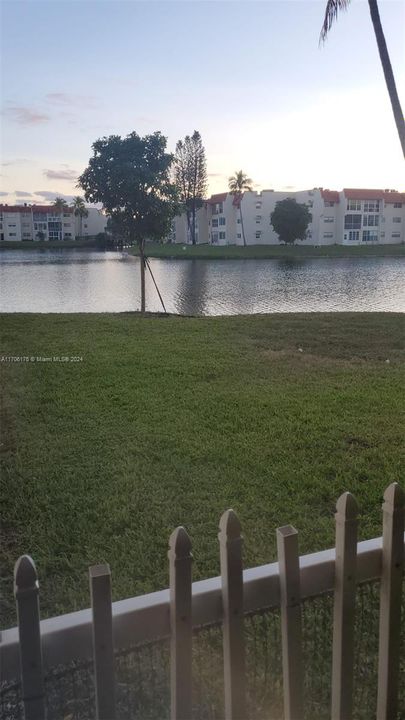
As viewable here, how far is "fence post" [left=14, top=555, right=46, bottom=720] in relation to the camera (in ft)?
4.38

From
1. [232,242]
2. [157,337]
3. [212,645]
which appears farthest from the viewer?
[232,242]

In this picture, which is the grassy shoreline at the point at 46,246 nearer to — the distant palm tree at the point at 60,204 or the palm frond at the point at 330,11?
the distant palm tree at the point at 60,204

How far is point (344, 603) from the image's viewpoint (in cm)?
177

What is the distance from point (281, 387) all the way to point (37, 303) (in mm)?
14282

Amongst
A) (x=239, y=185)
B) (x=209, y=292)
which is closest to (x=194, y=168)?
(x=239, y=185)

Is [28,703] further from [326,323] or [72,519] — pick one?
[326,323]

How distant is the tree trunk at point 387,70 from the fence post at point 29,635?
25.5 feet

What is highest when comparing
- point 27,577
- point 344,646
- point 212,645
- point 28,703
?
point 27,577

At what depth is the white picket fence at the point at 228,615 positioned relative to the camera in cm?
142

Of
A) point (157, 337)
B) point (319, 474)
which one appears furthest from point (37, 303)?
point (319, 474)

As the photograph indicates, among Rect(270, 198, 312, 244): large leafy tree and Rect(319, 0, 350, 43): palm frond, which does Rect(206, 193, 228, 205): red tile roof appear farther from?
Rect(319, 0, 350, 43): palm frond

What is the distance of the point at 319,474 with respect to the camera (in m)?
4.41

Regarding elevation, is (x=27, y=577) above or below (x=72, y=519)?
above

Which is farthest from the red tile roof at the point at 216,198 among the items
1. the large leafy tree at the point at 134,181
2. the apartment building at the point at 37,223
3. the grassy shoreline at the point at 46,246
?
the large leafy tree at the point at 134,181
